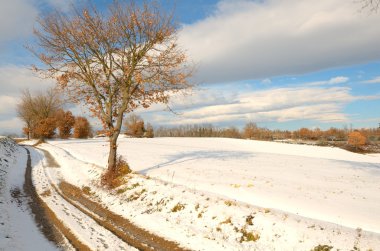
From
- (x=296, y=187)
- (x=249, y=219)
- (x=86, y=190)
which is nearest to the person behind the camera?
(x=249, y=219)

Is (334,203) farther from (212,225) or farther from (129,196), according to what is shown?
(129,196)

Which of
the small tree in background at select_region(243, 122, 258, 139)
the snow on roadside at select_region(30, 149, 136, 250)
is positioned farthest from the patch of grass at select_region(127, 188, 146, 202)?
the small tree in background at select_region(243, 122, 258, 139)

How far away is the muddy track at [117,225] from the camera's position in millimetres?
10084

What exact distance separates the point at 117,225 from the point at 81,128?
10453cm

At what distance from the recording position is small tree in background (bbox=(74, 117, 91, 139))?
109250 millimetres

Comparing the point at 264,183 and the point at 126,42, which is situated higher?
the point at 126,42

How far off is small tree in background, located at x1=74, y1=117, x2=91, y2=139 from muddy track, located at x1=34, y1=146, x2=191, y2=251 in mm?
96164

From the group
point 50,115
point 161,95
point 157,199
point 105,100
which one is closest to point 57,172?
point 105,100

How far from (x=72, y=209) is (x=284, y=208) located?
9566 millimetres

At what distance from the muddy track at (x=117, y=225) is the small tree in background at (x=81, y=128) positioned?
316 feet

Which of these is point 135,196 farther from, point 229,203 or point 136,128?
point 136,128

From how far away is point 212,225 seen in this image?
11188 mm

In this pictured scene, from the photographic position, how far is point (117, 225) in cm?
1205

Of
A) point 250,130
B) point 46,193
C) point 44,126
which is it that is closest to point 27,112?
point 44,126
